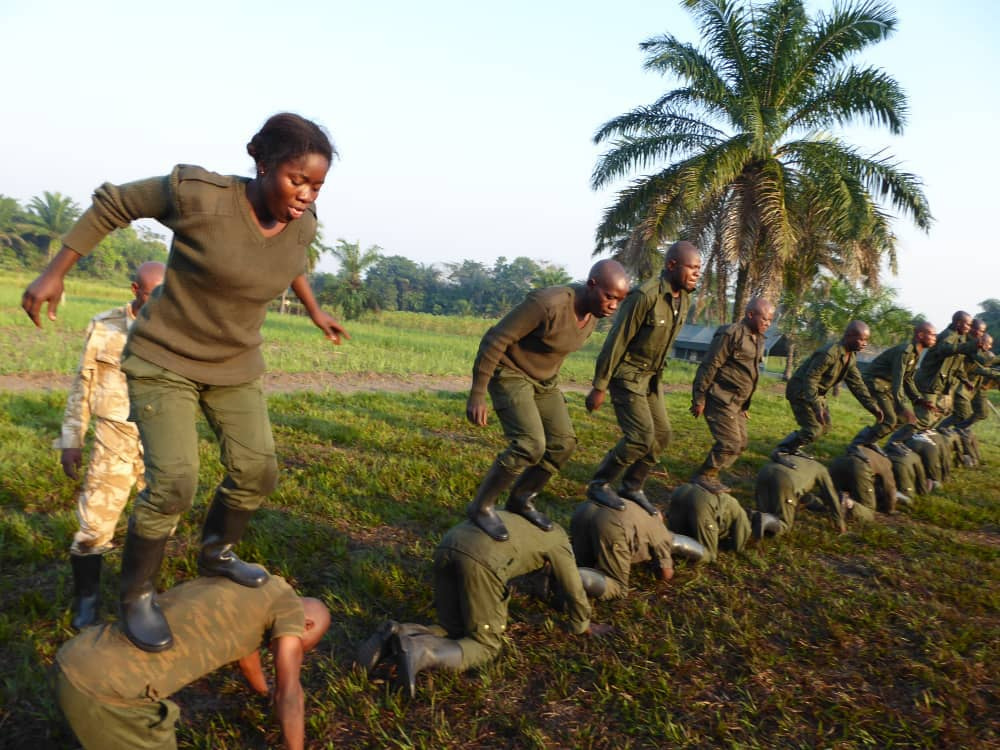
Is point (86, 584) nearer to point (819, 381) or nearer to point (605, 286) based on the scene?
point (605, 286)

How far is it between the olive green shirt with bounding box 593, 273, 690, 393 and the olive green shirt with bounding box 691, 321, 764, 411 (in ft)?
4.95

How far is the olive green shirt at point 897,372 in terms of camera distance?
901 centimetres

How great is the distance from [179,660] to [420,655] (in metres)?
1.10

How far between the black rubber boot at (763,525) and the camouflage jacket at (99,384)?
4.81 m

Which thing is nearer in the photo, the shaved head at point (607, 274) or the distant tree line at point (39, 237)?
the shaved head at point (607, 274)

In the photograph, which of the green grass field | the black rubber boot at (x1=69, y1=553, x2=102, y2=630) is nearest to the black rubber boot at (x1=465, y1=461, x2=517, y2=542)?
the green grass field

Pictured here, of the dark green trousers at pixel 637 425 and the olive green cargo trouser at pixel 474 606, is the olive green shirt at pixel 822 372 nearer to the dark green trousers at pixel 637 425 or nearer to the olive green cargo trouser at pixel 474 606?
the dark green trousers at pixel 637 425

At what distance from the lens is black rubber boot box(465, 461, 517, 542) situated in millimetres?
3445

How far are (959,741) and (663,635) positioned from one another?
1.42m

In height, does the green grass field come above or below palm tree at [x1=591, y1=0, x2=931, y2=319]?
below

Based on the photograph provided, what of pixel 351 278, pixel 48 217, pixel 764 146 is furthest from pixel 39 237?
pixel 764 146

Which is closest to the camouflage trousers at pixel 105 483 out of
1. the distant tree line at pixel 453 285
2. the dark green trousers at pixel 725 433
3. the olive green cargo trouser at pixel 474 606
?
the olive green cargo trouser at pixel 474 606

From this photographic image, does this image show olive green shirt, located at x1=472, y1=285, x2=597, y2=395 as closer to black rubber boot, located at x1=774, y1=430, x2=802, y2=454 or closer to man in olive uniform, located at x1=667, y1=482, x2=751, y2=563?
man in olive uniform, located at x1=667, y1=482, x2=751, y2=563

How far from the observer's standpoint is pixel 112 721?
211 cm
